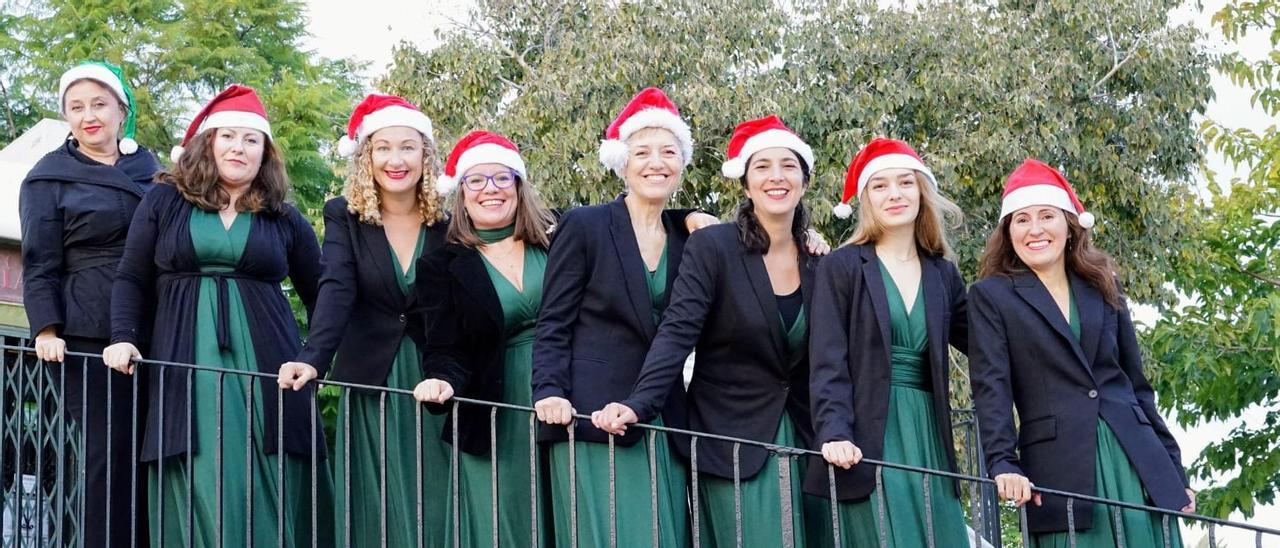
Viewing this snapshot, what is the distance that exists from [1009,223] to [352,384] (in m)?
2.34

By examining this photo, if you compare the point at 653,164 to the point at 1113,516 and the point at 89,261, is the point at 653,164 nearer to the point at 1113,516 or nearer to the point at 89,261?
the point at 1113,516

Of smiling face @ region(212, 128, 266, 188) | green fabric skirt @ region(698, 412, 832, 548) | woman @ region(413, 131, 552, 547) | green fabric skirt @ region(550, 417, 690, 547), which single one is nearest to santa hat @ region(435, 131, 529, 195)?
woman @ region(413, 131, 552, 547)

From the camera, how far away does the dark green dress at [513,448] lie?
5.40 m

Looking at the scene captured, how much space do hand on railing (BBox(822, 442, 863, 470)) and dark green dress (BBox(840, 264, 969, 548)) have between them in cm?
18

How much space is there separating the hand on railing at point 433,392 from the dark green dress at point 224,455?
→ 823 mm

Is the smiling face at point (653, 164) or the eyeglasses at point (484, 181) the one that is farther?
the eyeglasses at point (484, 181)

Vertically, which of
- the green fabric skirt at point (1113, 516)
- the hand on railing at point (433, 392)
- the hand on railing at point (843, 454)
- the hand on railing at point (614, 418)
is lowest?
the green fabric skirt at point (1113, 516)

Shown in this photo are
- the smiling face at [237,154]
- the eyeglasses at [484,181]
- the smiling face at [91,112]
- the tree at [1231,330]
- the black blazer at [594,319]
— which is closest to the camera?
the black blazer at [594,319]

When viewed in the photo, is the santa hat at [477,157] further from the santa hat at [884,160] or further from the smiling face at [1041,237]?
the smiling face at [1041,237]

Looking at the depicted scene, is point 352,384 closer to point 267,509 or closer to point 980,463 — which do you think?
point 267,509

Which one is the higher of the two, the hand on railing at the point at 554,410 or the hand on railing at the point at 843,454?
the hand on railing at the point at 554,410

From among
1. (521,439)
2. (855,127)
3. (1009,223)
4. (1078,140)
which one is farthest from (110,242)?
(1078,140)

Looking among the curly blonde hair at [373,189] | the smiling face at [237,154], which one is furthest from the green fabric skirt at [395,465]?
the smiling face at [237,154]

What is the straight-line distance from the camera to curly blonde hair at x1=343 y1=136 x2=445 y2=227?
18.8 ft
